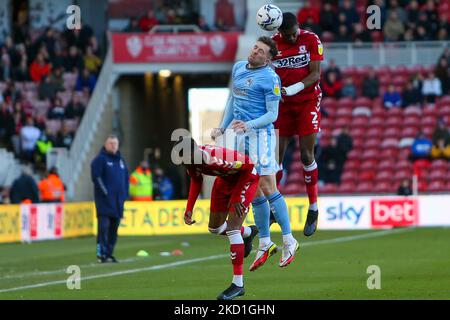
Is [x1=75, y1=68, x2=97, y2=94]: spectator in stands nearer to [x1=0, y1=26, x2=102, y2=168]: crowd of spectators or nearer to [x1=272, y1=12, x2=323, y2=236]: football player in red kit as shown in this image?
[x1=0, y1=26, x2=102, y2=168]: crowd of spectators

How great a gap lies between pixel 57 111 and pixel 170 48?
144 inches

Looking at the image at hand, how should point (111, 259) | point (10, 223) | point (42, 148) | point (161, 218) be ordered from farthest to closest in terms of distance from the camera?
point (42, 148) → point (161, 218) → point (10, 223) → point (111, 259)

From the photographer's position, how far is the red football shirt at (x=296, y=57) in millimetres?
14820

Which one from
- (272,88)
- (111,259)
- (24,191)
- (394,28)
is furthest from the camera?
(394,28)

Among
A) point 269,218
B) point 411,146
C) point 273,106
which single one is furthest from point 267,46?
point 411,146

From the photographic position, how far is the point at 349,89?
3625cm

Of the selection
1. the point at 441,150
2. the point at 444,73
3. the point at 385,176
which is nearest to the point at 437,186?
the point at 441,150

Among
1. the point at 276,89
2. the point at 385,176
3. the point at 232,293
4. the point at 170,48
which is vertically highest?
the point at 276,89

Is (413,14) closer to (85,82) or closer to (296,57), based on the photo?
(85,82)

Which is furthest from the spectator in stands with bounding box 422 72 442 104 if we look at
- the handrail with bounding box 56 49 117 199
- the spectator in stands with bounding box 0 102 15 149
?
the spectator in stands with bounding box 0 102 15 149

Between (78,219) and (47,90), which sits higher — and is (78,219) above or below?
below

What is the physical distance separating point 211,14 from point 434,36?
22.0ft

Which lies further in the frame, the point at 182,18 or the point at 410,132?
the point at 182,18

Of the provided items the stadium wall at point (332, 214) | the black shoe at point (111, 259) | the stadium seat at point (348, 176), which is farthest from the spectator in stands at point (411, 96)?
the black shoe at point (111, 259)
